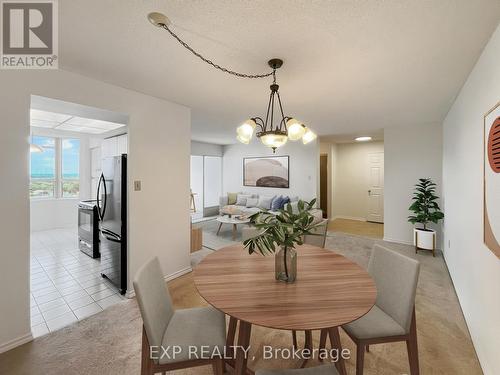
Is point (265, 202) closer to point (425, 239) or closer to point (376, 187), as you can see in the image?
point (376, 187)

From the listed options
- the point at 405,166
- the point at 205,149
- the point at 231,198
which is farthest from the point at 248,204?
the point at 405,166

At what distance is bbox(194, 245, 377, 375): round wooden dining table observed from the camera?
1072mm

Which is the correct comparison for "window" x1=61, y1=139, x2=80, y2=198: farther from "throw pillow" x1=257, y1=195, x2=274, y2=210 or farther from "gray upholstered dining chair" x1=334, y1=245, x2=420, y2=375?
"gray upholstered dining chair" x1=334, y1=245, x2=420, y2=375

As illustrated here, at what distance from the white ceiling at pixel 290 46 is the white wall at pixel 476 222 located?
23 centimetres

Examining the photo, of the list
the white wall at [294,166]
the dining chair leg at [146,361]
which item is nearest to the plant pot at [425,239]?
the white wall at [294,166]

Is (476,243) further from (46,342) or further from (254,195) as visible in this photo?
(254,195)

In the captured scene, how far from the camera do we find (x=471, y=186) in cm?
211

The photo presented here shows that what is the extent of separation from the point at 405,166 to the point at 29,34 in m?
5.65

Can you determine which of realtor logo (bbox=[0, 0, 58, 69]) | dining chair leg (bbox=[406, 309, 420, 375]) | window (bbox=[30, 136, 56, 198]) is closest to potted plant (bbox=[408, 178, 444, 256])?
dining chair leg (bbox=[406, 309, 420, 375])

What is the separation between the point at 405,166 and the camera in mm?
4668

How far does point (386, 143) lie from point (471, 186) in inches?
118

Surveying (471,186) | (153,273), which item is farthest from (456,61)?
(153,273)

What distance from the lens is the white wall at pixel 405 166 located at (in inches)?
172

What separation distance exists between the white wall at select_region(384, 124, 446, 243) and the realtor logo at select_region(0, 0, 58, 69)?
17.6ft
